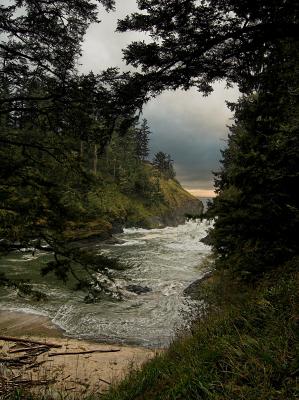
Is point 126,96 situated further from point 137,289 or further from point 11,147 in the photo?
point 137,289

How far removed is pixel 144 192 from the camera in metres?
75.0

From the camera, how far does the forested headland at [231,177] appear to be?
408cm

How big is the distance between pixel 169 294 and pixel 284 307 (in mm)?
14349

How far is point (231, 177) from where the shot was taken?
8242mm

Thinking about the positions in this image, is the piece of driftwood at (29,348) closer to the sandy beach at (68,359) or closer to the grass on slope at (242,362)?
the sandy beach at (68,359)

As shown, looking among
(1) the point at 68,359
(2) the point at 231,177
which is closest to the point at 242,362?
(2) the point at 231,177

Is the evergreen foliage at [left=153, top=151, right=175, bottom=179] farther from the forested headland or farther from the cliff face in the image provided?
the forested headland

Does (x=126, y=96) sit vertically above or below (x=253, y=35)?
below

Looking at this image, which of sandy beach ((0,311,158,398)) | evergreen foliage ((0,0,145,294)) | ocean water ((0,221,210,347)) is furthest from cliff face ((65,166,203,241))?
evergreen foliage ((0,0,145,294))

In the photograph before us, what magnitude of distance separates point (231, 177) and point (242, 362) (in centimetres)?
506

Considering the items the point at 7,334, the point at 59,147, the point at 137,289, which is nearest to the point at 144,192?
the point at 137,289

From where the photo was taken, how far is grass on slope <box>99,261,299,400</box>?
3309 mm

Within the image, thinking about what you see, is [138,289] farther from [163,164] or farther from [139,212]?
[163,164]

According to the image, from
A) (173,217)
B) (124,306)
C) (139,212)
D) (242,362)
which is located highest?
(242,362)
